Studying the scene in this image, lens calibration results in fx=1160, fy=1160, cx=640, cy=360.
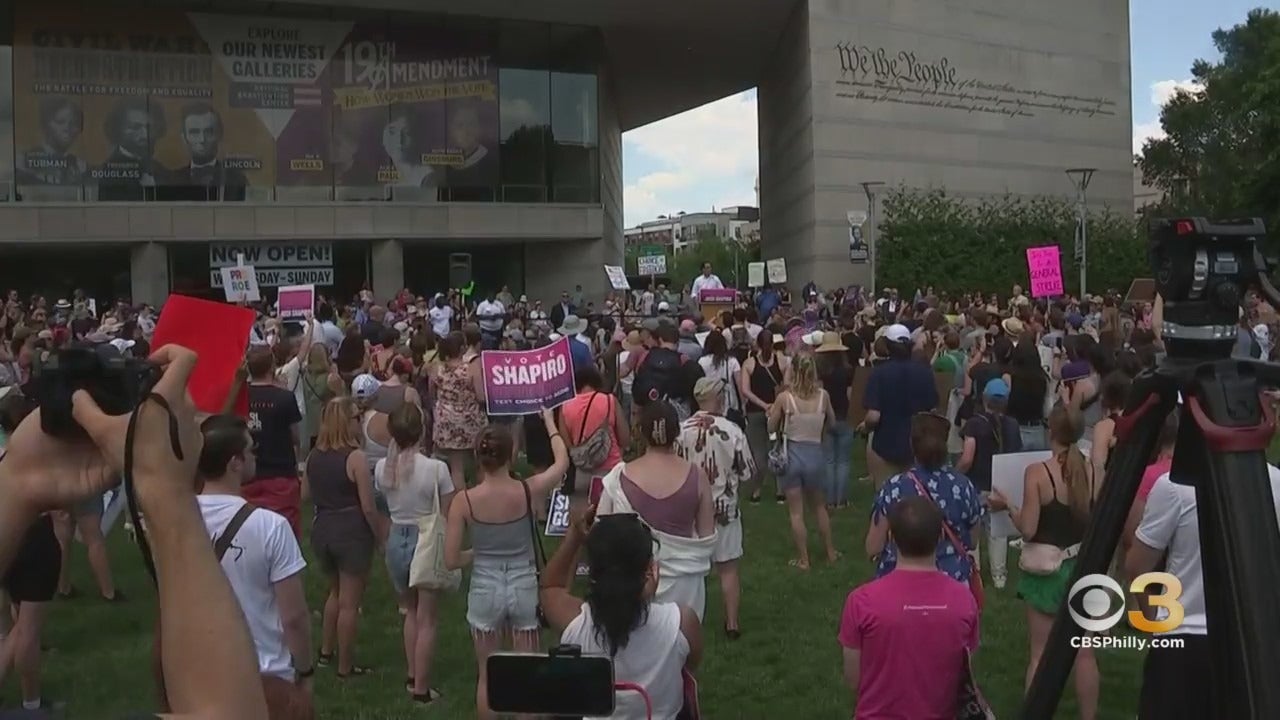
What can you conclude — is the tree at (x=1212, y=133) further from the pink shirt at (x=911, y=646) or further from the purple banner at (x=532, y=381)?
the pink shirt at (x=911, y=646)

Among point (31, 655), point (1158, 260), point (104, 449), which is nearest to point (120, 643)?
point (31, 655)

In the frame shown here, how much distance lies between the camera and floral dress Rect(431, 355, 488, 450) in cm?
1016

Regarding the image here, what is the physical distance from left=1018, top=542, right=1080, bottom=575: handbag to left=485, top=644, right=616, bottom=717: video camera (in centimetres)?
357

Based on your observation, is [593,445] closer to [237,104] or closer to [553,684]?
[553,684]

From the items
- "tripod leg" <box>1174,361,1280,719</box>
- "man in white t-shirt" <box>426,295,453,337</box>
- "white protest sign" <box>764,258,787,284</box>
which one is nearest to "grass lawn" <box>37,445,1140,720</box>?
"tripod leg" <box>1174,361,1280,719</box>

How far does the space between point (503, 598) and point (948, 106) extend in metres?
31.4

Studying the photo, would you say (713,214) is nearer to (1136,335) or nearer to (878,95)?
(878,95)

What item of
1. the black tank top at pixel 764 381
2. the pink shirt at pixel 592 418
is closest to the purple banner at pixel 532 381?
the pink shirt at pixel 592 418

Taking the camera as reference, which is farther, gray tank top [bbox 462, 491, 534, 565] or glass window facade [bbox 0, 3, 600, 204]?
glass window facade [bbox 0, 3, 600, 204]

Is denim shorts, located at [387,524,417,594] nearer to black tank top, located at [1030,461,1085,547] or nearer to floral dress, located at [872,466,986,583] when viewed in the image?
floral dress, located at [872,466,986,583]

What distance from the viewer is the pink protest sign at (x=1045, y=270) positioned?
59.1 feet

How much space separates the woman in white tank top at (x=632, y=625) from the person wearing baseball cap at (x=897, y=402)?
234 inches

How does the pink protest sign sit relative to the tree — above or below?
below

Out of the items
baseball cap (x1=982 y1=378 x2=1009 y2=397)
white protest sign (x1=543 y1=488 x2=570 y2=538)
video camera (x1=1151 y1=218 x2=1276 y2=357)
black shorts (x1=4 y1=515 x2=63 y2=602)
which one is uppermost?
video camera (x1=1151 y1=218 x2=1276 y2=357)
